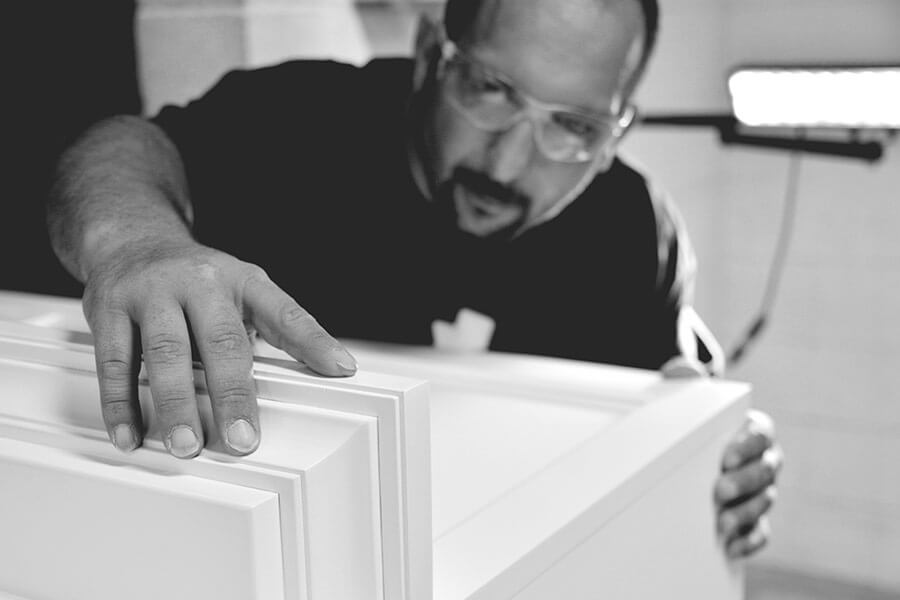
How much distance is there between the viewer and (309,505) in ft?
1.27

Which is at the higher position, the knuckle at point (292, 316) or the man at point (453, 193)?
the knuckle at point (292, 316)

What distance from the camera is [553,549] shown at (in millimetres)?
515

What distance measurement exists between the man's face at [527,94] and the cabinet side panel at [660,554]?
38 centimetres

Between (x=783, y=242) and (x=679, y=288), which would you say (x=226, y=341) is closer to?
(x=679, y=288)

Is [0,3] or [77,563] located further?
[0,3]

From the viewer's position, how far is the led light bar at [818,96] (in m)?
1.59

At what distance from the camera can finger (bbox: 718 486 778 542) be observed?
725 millimetres

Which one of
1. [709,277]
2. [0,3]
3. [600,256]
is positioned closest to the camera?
[0,3]

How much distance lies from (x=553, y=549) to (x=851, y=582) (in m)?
1.95

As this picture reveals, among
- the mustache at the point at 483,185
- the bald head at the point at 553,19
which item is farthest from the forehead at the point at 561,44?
the mustache at the point at 483,185

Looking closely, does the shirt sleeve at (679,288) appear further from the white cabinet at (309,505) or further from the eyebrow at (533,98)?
the white cabinet at (309,505)

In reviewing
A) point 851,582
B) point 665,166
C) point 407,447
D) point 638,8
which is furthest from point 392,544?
point 851,582

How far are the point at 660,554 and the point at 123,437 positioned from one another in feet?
1.14

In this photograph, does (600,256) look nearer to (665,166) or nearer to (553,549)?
(553,549)
